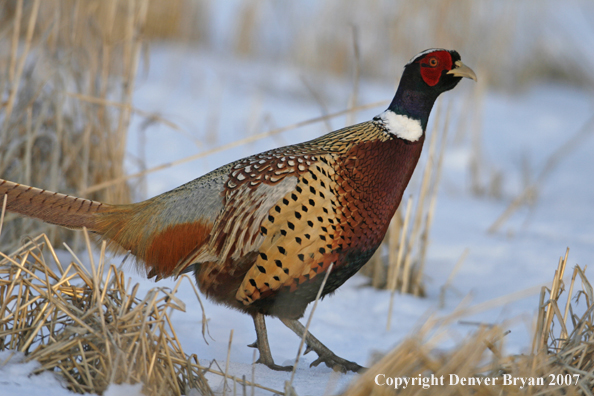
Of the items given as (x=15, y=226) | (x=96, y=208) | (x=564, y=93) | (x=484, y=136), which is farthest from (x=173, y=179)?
(x=564, y=93)

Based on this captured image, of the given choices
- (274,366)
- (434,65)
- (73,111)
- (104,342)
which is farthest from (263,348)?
(73,111)

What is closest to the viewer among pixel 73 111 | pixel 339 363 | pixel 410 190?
pixel 339 363

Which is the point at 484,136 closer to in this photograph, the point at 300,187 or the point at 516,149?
the point at 516,149

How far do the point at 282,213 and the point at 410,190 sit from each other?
2257 mm

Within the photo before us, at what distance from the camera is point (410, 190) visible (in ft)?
14.0

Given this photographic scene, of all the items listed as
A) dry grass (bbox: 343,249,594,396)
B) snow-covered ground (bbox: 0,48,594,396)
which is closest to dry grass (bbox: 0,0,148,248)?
snow-covered ground (bbox: 0,48,594,396)

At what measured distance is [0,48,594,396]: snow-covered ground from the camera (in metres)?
2.64

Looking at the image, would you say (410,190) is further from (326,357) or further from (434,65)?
(326,357)

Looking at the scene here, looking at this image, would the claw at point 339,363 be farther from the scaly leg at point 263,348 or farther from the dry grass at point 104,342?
the dry grass at point 104,342

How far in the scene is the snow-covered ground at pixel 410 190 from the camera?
2.64 meters

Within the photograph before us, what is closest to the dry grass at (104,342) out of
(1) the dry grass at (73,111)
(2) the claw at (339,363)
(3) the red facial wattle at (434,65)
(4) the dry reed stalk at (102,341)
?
(4) the dry reed stalk at (102,341)

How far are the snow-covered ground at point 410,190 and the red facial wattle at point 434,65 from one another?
856 millimetres

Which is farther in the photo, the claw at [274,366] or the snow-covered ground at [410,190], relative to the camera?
the snow-covered ground at [410,190]

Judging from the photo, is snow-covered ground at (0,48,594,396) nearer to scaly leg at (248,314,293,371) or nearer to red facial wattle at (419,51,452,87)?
scaly leg at (248,314,293,371)
